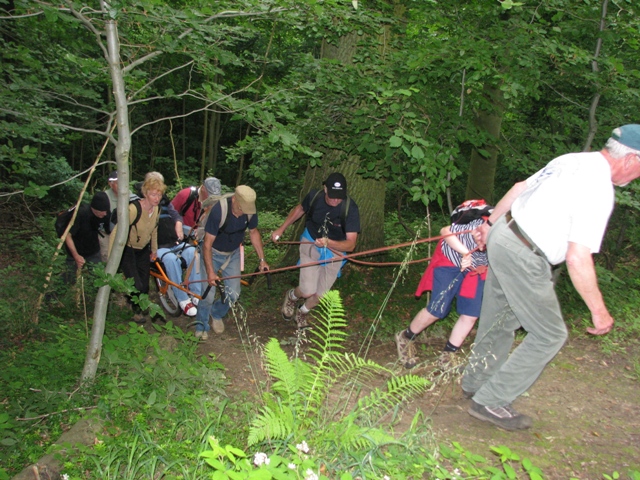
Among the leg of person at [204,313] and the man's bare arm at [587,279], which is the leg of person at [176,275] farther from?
the man's bare arm at [587,279]

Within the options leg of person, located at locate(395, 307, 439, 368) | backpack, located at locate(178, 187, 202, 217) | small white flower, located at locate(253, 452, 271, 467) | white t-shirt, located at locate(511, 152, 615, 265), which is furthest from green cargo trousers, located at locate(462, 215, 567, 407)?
backpack, located at locate(178, 187, 202, 217)

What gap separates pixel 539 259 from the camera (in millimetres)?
3275

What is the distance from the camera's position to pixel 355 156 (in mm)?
7129

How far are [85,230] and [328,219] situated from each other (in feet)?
10.6

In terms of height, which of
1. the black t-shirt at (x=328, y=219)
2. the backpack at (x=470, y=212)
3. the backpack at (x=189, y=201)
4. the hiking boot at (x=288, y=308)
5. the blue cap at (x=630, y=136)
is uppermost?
the blue cap at (x=630, y=136)

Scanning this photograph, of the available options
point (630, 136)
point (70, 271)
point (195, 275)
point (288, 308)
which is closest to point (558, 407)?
point (630, 136)

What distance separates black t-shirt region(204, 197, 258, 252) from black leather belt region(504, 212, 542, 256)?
309cm

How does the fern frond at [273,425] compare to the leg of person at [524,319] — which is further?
the leg of person at [524,319]

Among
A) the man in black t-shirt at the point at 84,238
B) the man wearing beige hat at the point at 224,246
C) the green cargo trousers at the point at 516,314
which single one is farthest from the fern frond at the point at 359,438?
the man in black t-shirt at the point at 84,238

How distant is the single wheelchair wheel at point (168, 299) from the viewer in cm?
662

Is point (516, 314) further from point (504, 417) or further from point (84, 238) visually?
point (84, 238)

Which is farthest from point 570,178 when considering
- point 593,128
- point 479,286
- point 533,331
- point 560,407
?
point 593,128

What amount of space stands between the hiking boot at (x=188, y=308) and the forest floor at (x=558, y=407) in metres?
0.50

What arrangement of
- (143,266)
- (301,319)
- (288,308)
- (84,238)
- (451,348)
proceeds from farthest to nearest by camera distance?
(288,308) → (84,238) → (301,319) → (143,266) → (451,348)
